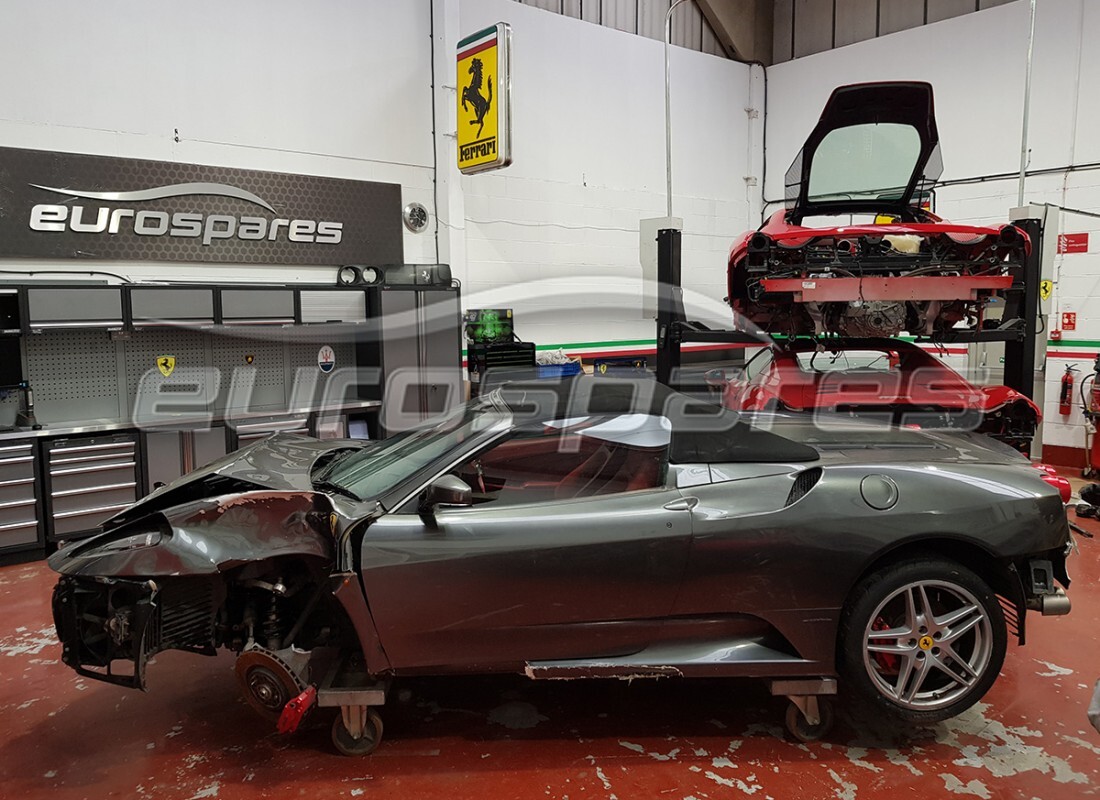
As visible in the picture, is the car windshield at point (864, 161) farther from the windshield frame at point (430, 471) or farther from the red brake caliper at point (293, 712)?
the red brake caliper at point (293, 712)

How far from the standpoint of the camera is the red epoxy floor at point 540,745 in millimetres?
2441

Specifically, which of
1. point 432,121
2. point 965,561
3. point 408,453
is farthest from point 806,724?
point 432,121

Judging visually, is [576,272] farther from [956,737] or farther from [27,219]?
[956,737]

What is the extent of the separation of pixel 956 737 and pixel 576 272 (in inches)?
251

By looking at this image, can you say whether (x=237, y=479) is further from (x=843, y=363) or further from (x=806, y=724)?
(x=843, y=363)

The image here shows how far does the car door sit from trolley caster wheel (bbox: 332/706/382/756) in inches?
10.3

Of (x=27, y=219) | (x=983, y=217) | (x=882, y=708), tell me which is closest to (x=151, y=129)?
(x=27, y=219)

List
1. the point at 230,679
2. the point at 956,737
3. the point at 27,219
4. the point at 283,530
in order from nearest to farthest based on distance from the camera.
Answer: the point at 283,530 → the point at 956,737 → the point at 230,679 → the point at 27,219

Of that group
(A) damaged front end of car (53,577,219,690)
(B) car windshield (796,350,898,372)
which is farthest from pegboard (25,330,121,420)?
(B) car windshield (796,350,898,372)

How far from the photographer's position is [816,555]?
255 centimetres

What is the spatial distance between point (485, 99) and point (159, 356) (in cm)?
336

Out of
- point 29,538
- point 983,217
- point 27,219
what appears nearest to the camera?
point 29,538

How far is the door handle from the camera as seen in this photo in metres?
2.55

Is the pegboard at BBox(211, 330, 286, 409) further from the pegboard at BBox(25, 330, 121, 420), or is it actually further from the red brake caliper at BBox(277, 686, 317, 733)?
the red brake caliper at BBox(277, 686, 317, 733)
